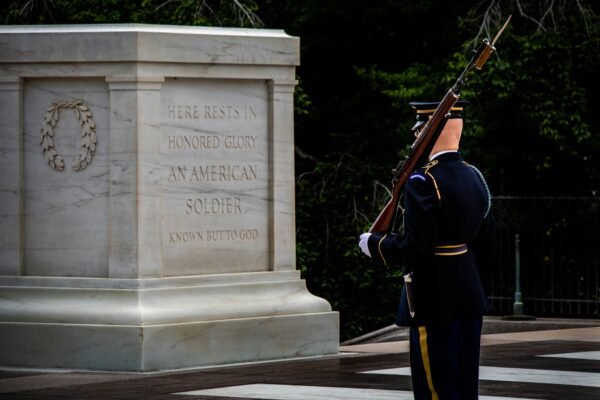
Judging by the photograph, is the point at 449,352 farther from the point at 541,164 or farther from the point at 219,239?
the point at 541,164

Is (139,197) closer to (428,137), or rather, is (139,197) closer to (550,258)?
(428,137)

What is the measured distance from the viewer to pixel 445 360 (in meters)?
7.34

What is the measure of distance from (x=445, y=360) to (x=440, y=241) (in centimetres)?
54

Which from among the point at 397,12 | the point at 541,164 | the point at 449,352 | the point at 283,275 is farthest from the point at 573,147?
the point at 449,352

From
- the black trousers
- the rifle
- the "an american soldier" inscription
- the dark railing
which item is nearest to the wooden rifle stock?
the rifle

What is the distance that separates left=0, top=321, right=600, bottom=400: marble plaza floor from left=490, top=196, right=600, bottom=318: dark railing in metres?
5.71

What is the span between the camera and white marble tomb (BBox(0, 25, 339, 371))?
37.6ft

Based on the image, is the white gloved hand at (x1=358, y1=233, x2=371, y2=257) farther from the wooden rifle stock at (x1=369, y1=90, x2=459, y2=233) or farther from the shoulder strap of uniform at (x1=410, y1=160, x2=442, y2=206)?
the shoulder strap of uniform at (x1=410, y1=160, x2=442, y2=206)

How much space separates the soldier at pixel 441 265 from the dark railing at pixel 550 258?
1050 cm

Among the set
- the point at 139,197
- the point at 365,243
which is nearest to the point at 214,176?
the point at 139,197

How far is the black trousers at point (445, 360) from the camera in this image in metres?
7.34

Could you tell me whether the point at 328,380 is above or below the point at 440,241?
below

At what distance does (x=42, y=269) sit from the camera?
38.9ft

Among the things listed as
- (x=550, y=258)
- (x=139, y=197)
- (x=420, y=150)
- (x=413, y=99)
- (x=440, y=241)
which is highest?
(x=413, y=99)
